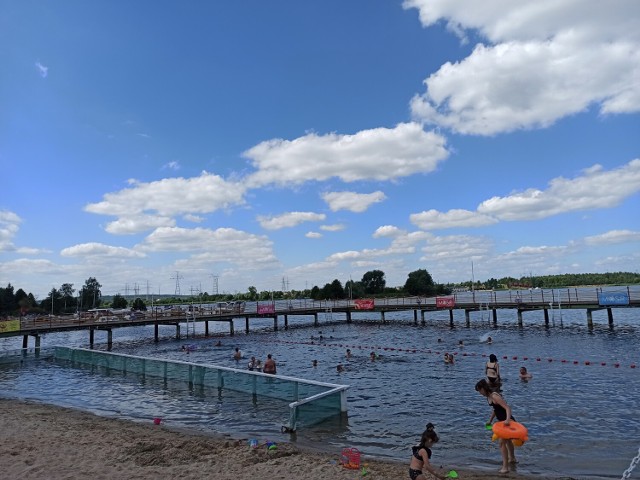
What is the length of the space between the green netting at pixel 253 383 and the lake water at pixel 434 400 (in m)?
0.39

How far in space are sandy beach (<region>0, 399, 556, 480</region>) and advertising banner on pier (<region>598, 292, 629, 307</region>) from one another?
144 ft

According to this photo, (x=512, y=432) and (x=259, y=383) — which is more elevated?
(x=512, y=432)

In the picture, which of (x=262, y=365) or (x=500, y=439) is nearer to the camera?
(x=500, y=439)

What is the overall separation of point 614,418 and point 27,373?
103 feet

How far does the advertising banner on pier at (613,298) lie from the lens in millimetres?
46562

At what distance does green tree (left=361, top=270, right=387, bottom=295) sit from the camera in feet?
562

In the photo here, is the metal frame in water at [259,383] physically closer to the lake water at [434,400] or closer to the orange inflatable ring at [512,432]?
the lake water at [434,400]

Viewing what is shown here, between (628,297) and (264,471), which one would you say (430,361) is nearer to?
(264,471)

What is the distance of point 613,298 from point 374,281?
419 feet

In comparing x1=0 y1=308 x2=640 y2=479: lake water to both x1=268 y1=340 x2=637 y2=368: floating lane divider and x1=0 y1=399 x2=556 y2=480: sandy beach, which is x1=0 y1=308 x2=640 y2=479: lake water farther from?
x1=0 y1=399 x2=556 y2=480: sandy beach

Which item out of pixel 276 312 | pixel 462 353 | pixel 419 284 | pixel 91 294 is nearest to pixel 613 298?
pixel 462 353

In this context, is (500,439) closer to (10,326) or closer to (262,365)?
(262,365)

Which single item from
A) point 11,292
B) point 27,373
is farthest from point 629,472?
point 11,292

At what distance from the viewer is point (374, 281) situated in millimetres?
174250
